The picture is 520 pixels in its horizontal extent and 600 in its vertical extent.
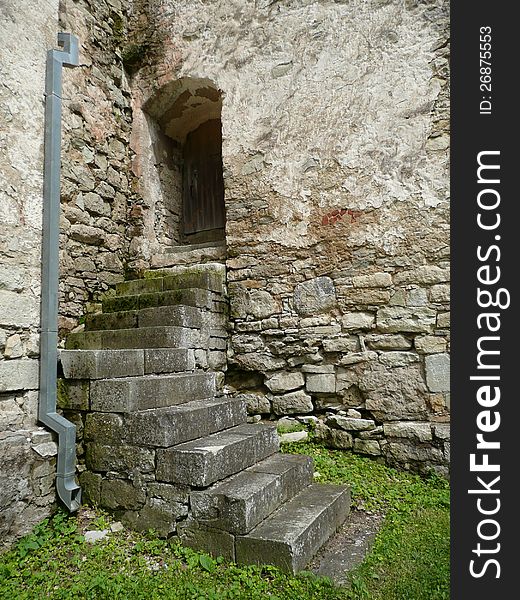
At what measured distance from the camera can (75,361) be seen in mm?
3498

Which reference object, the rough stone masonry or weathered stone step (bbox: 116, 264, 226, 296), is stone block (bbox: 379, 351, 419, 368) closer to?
the rough stone masonry

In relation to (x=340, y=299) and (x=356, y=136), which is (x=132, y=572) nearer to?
(x=340, y=299)

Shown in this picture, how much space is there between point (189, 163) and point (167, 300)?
93.6 inches

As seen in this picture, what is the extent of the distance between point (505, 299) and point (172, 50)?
4345 millimetres

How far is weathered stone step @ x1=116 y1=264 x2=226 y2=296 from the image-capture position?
188 inches

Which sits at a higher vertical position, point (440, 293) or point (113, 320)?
point (440, 293)

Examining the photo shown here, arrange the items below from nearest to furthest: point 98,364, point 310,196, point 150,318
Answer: point 98,364 → point 150,318 → point 310,196

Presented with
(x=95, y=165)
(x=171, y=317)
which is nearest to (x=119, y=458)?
(x=171, y=317)

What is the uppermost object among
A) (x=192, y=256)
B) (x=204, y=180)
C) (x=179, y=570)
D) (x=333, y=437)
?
(x=204, y=180)

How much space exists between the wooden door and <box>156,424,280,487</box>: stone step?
3184 millimetres

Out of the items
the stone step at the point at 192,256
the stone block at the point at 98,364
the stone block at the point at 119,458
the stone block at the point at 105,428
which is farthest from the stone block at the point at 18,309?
the stone step at the point at 192,256

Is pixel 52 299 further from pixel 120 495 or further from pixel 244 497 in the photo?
pixel 244 497

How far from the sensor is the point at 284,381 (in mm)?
4680

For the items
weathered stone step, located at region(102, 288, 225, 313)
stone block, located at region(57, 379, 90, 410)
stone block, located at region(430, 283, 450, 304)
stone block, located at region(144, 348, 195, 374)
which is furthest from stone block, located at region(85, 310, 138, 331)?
stone block, located at region(430, 283, 450, 304)
